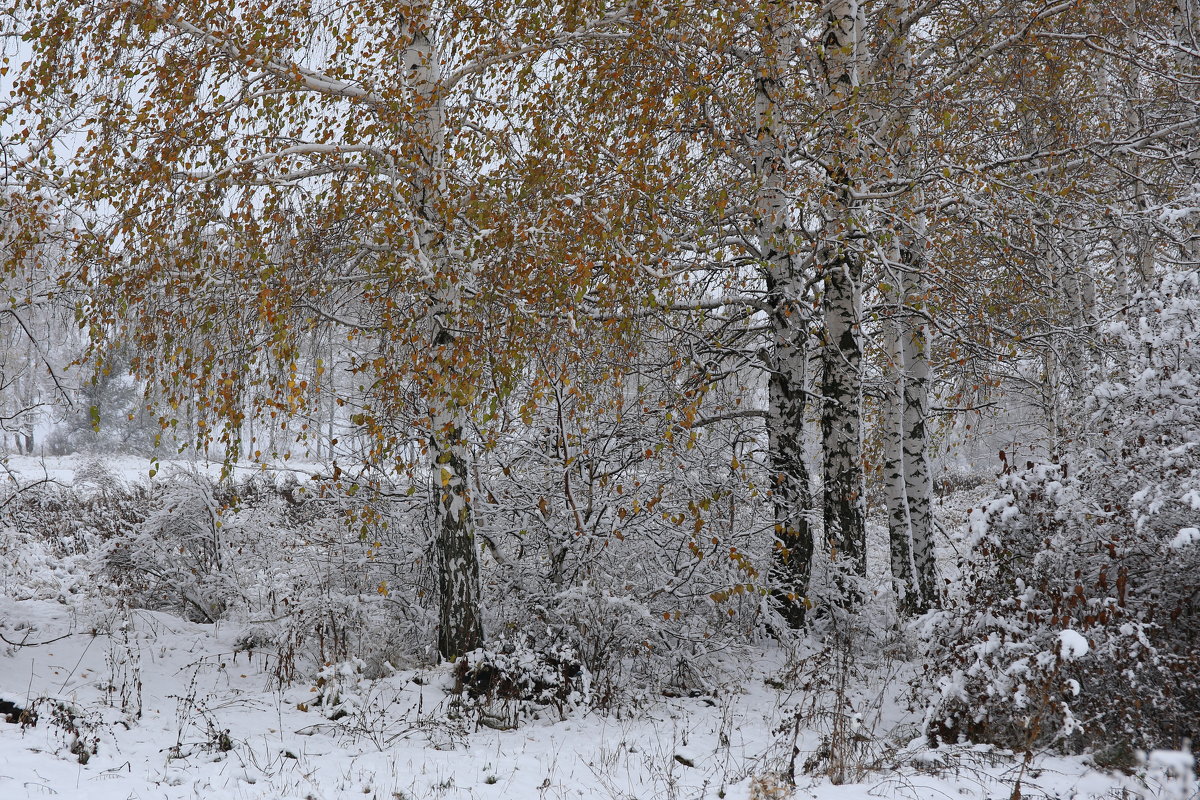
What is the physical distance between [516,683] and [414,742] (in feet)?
3.03

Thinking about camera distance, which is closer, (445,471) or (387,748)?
(387,748)

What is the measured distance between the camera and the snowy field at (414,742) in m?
4.25

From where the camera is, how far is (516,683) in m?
5.99

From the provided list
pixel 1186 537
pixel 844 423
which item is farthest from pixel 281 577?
pixel 1186 537

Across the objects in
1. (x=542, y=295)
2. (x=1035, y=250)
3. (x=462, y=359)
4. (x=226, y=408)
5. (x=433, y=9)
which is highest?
(x=433, y=9)

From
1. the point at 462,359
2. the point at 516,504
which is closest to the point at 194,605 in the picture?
the point at 516,504

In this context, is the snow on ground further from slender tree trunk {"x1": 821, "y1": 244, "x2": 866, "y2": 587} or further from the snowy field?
slender tree trunk {"x1": 821, "y1": 244, "x2": 866, "y2": 587}

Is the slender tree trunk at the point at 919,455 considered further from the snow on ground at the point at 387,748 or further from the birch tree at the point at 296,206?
the birch tree at the point at 296,206

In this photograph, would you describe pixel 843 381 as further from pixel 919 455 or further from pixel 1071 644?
pixel 1071 644

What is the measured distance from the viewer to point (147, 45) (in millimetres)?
5367

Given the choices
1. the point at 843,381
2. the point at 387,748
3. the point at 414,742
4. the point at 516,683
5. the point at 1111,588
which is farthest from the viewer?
the point at 843,381

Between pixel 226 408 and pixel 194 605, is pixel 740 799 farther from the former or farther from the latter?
pixel 194 605

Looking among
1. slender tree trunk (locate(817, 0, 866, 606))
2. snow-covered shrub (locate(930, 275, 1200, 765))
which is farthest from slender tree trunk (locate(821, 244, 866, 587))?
snow-covered shrub (locate(930, 275, 1200, 765))

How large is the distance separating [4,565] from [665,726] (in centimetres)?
940
